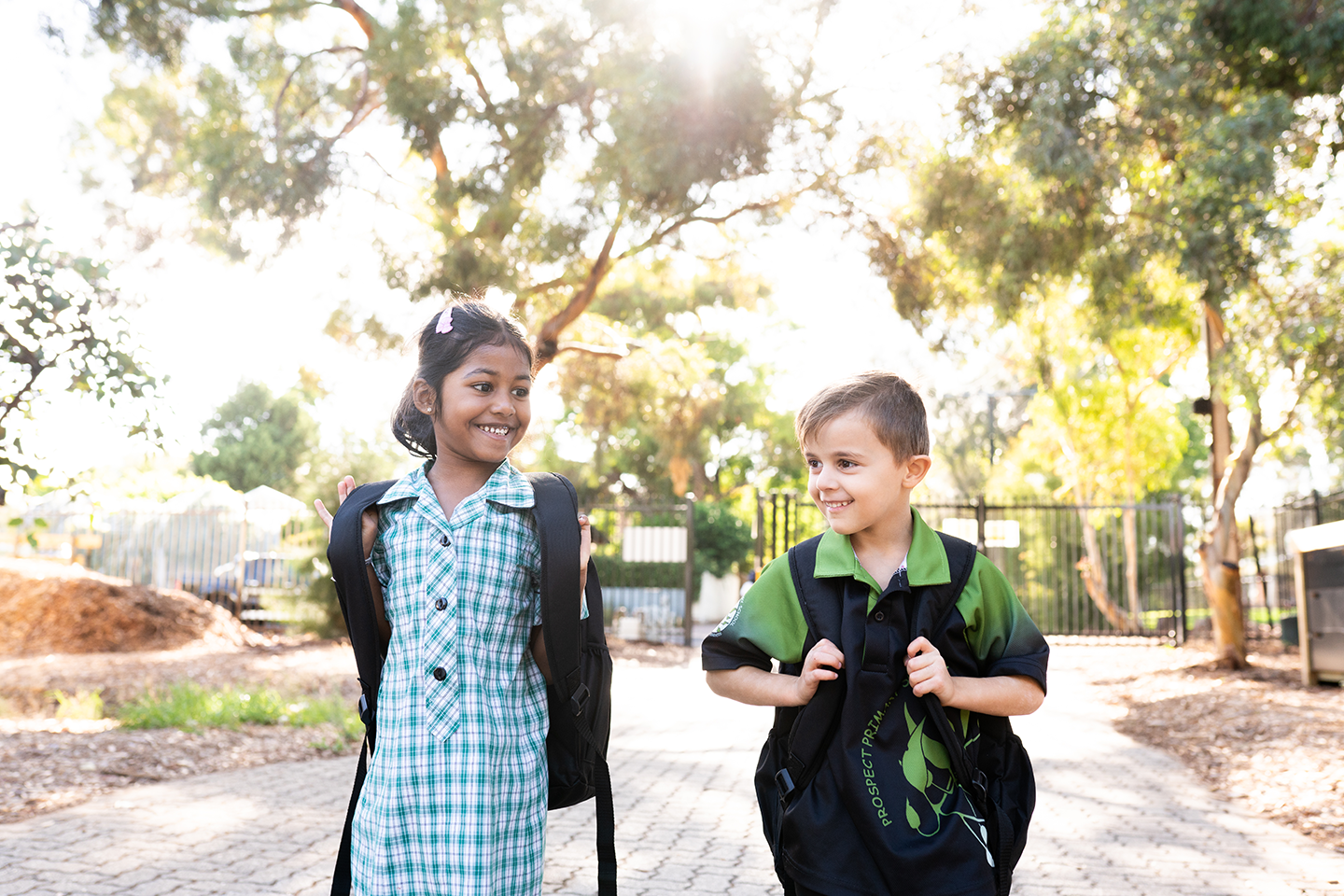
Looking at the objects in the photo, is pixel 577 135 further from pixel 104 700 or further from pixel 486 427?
pixel 486 427

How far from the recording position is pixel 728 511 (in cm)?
2864

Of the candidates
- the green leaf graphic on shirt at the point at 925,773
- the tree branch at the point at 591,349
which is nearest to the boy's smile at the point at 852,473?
the green leaf graphic on shirt at the point at 925,773

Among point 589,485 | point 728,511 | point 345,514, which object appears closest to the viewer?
point 345,514

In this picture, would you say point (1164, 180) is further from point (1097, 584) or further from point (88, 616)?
point (88, 616)

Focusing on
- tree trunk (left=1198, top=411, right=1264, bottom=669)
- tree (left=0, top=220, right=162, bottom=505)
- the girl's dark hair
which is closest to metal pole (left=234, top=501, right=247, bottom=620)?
tree (left=0, top=220, right=162, bottom=505)

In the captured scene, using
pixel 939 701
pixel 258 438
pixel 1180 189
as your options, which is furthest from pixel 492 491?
pixel 258 438

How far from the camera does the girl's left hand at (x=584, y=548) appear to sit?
2.07 m

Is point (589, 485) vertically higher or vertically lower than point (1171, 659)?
higher

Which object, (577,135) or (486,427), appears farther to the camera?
(577,135)

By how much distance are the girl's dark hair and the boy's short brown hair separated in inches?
26.3

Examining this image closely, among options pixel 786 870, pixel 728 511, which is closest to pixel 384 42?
pixel 786 870

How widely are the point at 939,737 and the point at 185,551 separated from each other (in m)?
20.1

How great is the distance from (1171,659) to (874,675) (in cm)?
1342

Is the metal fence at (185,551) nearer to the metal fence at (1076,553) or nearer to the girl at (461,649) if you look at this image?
the metal fence at (1076,553)
